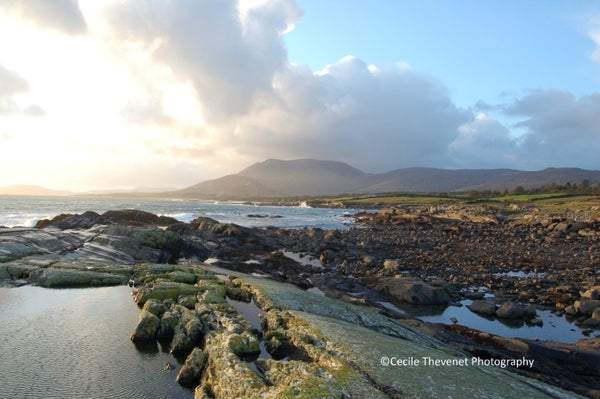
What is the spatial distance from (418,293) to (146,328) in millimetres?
22307

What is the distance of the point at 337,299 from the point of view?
28250 millimetres

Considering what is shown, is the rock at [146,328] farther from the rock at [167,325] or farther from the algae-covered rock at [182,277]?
the algae-covered rock at [182,277]

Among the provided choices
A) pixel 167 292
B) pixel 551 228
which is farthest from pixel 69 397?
pixel 551 228

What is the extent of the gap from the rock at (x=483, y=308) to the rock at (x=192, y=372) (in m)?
22.7

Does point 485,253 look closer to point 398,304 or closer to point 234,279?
point 398,304

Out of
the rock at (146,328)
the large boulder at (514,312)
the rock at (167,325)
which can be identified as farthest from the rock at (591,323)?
the rock at (146,328)

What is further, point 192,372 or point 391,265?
point 391,265

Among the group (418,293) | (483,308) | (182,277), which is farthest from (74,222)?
(483,308)

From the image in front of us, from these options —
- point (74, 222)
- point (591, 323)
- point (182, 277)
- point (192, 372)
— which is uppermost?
point (74, 222)

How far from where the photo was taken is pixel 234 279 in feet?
98.2

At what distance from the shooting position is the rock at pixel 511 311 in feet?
82.5

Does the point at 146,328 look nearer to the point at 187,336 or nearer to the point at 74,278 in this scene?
the point at 187,336

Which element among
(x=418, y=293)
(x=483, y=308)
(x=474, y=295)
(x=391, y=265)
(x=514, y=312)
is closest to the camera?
(x=514, y=312)

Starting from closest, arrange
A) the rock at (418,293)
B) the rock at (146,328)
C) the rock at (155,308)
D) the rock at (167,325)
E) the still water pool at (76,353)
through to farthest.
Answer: the still water pool at (76,353), the rock at (146,328), the rock at (167,325), the rock at (155,308), the rock at (418,293)
